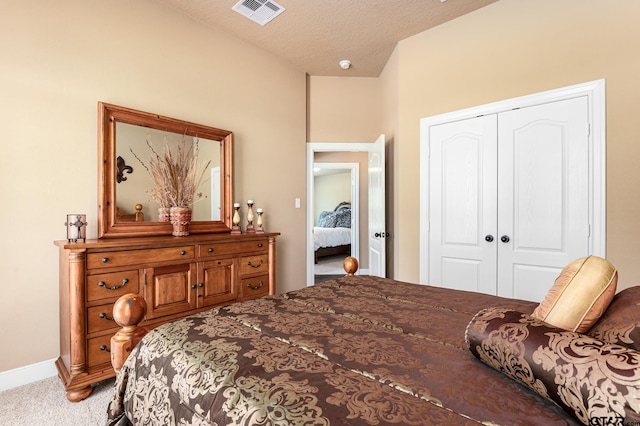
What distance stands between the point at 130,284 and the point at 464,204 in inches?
113

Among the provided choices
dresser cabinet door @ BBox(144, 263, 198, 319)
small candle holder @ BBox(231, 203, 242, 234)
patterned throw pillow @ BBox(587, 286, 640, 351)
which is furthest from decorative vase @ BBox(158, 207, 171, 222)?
patterned throw pillow @ BBox(587, 286, 640, 351)

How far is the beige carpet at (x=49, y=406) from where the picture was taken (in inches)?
66.4

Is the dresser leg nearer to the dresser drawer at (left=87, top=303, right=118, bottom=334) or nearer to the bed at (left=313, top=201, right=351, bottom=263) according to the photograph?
the dresser drawer at (left=87, top=303, right=118, bottom=334)

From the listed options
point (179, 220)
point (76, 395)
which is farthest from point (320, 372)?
point (179, 220)

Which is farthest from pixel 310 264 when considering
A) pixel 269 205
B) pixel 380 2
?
pixel 380 2

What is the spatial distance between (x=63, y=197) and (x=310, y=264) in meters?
2.69

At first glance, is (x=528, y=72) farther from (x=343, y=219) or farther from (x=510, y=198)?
(x=343, y=219)

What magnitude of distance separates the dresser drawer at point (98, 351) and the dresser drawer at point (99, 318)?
6 cm

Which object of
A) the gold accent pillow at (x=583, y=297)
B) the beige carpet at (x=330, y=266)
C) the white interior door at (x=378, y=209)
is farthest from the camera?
the beige carpet at (x=330, y=266)

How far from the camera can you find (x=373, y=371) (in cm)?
82

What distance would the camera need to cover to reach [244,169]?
3.38 m

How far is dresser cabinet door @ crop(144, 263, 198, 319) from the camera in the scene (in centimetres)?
218

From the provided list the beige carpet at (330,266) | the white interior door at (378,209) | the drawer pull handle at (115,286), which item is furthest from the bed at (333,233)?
the drawer pull handle at (115,286)

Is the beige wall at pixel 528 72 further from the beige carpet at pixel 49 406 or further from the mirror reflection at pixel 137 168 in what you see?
the beige carpet at pixel 49 406
